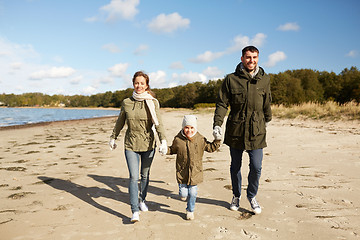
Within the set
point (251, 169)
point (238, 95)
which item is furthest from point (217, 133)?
point (251, 169)

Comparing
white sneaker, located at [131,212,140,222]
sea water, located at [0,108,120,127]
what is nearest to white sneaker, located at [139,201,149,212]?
white sneaker, located at [131,212,140,222]

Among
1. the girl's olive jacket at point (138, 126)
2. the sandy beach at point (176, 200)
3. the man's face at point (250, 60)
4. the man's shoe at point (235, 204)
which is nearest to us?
the sandy beach at point (176, 200)

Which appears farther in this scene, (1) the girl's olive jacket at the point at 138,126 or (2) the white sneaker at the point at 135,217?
(1) the girl's olive jacket at the point at 138,126

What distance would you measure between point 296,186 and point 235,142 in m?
2.06

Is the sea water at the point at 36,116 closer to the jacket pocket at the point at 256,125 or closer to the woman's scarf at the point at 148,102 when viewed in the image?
the woman's scarf at the point at 148,102

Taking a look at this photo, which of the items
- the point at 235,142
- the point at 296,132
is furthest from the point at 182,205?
the point at 296,132

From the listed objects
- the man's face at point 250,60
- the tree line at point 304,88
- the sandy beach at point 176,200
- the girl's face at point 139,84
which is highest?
the tree line at point 304,88

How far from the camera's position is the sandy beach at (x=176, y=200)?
319cm

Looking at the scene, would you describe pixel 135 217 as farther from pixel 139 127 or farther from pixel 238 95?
pixel 238 95

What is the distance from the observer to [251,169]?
3654mm

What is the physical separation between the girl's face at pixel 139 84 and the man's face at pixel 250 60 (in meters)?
1.56

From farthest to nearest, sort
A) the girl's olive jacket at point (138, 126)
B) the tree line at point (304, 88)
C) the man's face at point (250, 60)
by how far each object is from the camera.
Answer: the tree line at point (304, 88) → the girl's olive jacket at point (138, 126) → the man's face at point (250, 60)

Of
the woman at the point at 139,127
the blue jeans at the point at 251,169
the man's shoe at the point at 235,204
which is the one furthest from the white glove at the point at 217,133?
the man's shoe at the point at 235,204

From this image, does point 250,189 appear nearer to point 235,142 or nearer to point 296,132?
point 235,142
